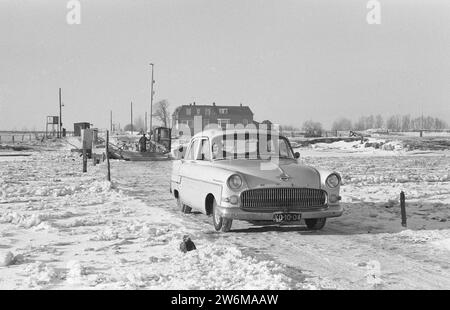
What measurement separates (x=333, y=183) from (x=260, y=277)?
3.47 metres

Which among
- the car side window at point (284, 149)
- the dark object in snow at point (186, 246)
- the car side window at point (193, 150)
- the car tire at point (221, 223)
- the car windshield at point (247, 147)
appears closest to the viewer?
the dark object in snow at point (186, 246)

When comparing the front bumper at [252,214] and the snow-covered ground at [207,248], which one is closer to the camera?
the snow-covered ground at [207,248]

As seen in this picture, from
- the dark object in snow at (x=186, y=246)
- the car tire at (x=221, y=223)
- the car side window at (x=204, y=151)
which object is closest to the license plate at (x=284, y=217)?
the car tire at (x=221, y=223)

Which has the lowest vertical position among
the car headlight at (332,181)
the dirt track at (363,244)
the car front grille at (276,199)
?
the dirt track at (363,244)

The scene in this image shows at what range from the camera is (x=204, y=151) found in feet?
33.3

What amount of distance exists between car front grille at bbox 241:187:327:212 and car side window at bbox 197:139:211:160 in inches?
71.4

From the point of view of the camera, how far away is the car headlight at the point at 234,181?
8.32 metres

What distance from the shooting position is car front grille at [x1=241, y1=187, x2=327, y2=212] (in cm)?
829

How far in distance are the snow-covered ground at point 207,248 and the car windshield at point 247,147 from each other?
1279 millimetres

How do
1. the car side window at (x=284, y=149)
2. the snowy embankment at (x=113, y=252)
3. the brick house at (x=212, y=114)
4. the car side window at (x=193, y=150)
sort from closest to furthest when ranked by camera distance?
the snowy embankment at (x=113, y=252), the car side window at (x=284, y=149), the car side window at (x=193, y=150), the brick house at (x=212, y=114)

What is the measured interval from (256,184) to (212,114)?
88.6 metres

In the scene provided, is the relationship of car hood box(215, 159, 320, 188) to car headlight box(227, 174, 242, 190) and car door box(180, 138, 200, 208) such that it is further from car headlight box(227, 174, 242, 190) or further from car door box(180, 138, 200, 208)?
car door box(180, 138, 200, 208)

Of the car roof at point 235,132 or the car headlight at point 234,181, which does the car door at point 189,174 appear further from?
the car headlight at point 234,181

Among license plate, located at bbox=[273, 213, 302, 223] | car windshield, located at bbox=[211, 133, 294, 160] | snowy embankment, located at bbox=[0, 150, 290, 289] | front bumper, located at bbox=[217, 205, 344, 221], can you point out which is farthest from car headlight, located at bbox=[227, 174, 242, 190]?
car windshield, located at bbox=[211, 133, 294, 160]
